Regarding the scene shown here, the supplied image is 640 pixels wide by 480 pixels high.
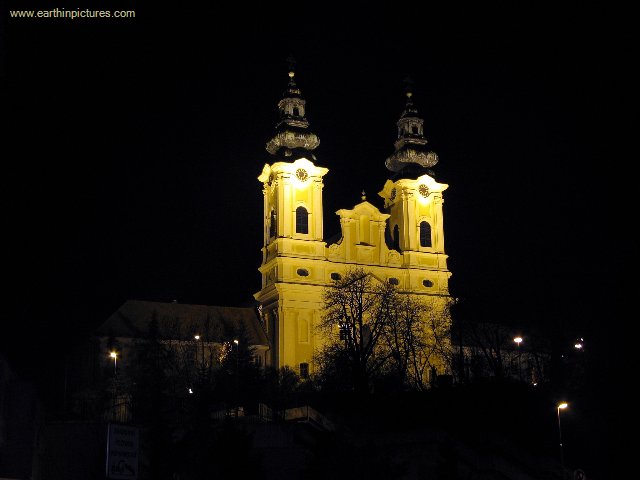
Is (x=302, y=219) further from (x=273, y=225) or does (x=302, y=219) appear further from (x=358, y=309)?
(x=358, y=309)

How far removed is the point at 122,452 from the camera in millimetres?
12953

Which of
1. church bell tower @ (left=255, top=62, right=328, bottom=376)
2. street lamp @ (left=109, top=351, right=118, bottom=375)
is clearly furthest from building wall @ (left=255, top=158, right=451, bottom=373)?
street lamp @ (left=109, top=351, right=118, bottom=375)

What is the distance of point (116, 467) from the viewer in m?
12.7

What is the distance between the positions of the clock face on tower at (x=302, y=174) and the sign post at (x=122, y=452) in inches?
2200

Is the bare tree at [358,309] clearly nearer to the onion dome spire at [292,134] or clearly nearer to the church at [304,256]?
the church at [304,256]

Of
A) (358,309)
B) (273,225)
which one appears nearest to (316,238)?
(273,225)

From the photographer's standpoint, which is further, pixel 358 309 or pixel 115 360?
pixel 115 360

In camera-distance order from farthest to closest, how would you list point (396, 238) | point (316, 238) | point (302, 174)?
1. point (396, 238)
2. point (302, 174)
3. point (316, 238)

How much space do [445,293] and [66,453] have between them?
4318 centimetres

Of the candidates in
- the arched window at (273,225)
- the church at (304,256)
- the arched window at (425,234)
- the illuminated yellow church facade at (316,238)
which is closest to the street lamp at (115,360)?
the church at (304,256)

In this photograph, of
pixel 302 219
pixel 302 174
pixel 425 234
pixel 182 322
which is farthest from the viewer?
pixel 425 234

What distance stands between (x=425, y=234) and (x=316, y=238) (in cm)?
861

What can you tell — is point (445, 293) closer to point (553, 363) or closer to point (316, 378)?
point (316, 378)

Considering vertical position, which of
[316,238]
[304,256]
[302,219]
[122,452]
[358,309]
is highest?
[302,219]
